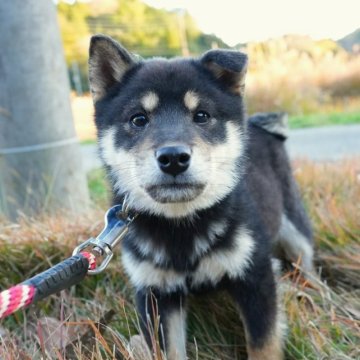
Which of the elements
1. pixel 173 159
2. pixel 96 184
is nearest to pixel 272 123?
pixel 173 159

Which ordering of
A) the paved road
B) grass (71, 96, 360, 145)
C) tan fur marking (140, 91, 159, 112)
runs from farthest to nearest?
grass (71, 96, 360, 145), the paved road, tan fur marking (140, 91, 159, 112)

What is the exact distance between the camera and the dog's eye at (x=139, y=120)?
2.30 metres

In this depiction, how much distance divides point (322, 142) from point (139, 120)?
22.8 feet

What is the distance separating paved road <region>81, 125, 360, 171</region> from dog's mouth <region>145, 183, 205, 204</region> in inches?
210

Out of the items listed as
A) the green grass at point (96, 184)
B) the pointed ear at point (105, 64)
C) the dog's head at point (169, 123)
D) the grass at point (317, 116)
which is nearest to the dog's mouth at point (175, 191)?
the dog's head at point (169, 123)

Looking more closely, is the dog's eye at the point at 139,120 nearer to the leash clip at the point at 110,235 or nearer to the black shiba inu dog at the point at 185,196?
the black shiba inu dog at the point at 185,196

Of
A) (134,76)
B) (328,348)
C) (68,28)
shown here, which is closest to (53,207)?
(134,76)

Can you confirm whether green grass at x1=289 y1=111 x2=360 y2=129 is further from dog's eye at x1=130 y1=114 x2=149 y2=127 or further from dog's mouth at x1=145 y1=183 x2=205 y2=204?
dog's mouth at x1=145 y1=183 x2=205 y2=204

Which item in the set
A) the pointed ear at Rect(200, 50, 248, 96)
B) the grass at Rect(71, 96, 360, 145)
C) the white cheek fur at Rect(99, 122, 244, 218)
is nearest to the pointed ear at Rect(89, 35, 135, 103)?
the white cheek fur at Rect(99, 122, 244, 218)

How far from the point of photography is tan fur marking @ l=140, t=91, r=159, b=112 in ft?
7.42

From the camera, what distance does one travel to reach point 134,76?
8.05 ft

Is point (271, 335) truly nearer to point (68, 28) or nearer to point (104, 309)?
point (104, 309)

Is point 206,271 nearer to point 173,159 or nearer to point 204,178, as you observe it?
point 204,178

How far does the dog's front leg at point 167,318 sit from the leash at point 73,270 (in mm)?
309
